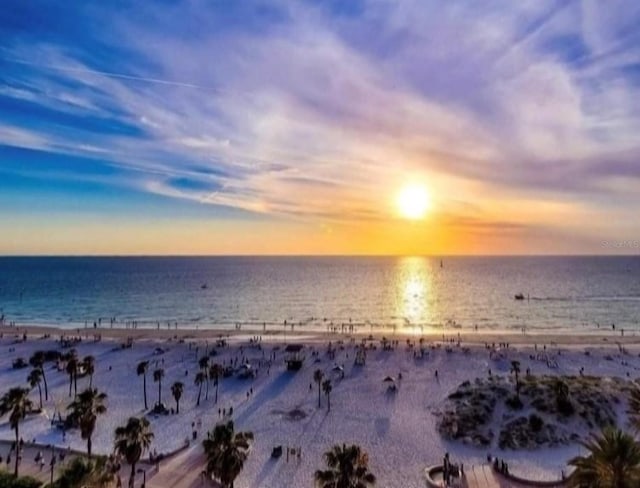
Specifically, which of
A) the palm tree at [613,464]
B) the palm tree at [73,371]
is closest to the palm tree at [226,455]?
the palm tree at [613,464]

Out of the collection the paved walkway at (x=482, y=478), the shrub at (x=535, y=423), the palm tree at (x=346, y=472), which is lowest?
the paved walkway at (x=482, y=478)

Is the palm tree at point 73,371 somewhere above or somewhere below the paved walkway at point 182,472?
above

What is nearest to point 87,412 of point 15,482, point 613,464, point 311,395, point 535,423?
point 15,482

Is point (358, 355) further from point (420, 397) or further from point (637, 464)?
point (637, 464)

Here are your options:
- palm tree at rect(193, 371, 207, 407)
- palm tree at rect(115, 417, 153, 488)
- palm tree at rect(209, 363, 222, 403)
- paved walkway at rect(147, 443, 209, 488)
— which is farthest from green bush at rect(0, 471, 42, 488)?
palm tree at rect(209, 363, 222, 403)

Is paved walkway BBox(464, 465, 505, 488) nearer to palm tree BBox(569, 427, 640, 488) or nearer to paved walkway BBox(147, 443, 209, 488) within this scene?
palm tree BBox(569, 427, 640, 488)

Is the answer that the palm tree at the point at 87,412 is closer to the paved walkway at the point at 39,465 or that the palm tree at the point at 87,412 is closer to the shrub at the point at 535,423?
the paved walkway at the point at 39,465

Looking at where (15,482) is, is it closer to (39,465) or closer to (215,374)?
(39,465)
